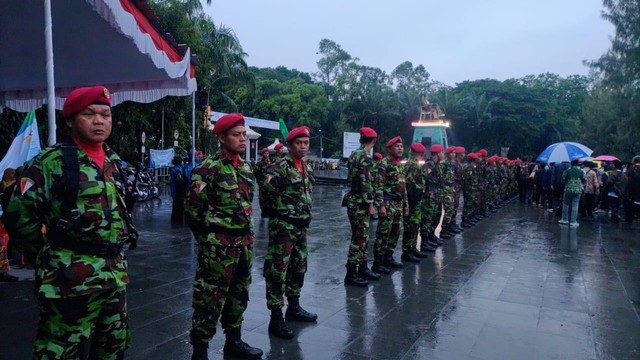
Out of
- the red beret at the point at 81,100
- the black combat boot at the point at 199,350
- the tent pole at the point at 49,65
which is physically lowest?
the black combat boot at the point at 199,350

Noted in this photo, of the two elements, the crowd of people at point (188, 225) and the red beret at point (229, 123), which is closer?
the crowd of people at point (188, 225)

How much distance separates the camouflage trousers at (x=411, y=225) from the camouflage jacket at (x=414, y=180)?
98 mm

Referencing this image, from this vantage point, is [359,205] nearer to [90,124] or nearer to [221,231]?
[221,231]

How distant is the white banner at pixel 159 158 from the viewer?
17.3 meters

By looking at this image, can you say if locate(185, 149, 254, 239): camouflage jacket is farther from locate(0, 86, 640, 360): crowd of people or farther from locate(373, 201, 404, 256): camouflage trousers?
locate(373, 201, 404, 256): camouflage trousers

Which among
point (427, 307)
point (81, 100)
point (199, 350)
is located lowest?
point (427, 307)

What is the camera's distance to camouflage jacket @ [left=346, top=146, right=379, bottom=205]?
5520 millimetres

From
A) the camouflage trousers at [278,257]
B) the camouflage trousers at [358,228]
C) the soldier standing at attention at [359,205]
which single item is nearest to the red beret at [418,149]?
the soldier standing at attention at [359,205]

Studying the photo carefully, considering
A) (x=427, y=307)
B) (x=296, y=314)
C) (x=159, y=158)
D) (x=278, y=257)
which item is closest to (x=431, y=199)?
(x=427, y=307)

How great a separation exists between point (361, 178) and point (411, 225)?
1.85 m

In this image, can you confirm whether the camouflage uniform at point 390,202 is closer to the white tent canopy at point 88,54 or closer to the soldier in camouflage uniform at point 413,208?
the soldier in camouflage uniform at point 413,208

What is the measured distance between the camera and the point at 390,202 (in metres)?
6.24

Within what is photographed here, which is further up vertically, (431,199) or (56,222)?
(56,222)

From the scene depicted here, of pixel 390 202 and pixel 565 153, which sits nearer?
pixel 390 202
